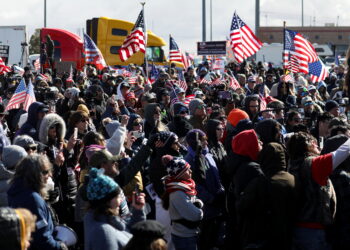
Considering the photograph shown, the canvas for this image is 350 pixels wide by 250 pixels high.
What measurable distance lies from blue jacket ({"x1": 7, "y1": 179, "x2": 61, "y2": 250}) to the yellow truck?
33.5 meters

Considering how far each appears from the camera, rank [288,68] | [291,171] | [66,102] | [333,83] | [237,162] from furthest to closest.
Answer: [333,83] → [288,68] → [66,102] → [237,162] → [291,171]

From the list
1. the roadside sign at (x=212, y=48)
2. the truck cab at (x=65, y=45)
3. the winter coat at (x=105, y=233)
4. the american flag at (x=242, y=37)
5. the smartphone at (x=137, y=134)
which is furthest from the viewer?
the truck cab at (x=65, y=45)

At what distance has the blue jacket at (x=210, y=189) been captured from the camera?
7488 millimetres

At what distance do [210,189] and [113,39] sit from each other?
3276cm

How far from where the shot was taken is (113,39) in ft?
130

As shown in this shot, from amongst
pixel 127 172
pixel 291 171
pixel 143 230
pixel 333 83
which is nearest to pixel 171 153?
pixel 127 172

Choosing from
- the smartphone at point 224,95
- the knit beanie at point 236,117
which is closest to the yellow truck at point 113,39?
the smartphone at point 224,95

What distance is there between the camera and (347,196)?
6336 millimetres

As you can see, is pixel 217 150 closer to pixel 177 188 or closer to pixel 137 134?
pixel 137 134

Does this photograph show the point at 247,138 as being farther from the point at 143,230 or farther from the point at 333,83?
the point at 333,83

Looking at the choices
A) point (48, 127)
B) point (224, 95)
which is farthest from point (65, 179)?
point (224, 95)

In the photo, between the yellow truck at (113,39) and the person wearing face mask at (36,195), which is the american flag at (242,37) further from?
→ the yellow truck at (113,39)

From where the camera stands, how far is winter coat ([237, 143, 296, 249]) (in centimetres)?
599

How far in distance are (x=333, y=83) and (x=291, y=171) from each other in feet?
53.0
